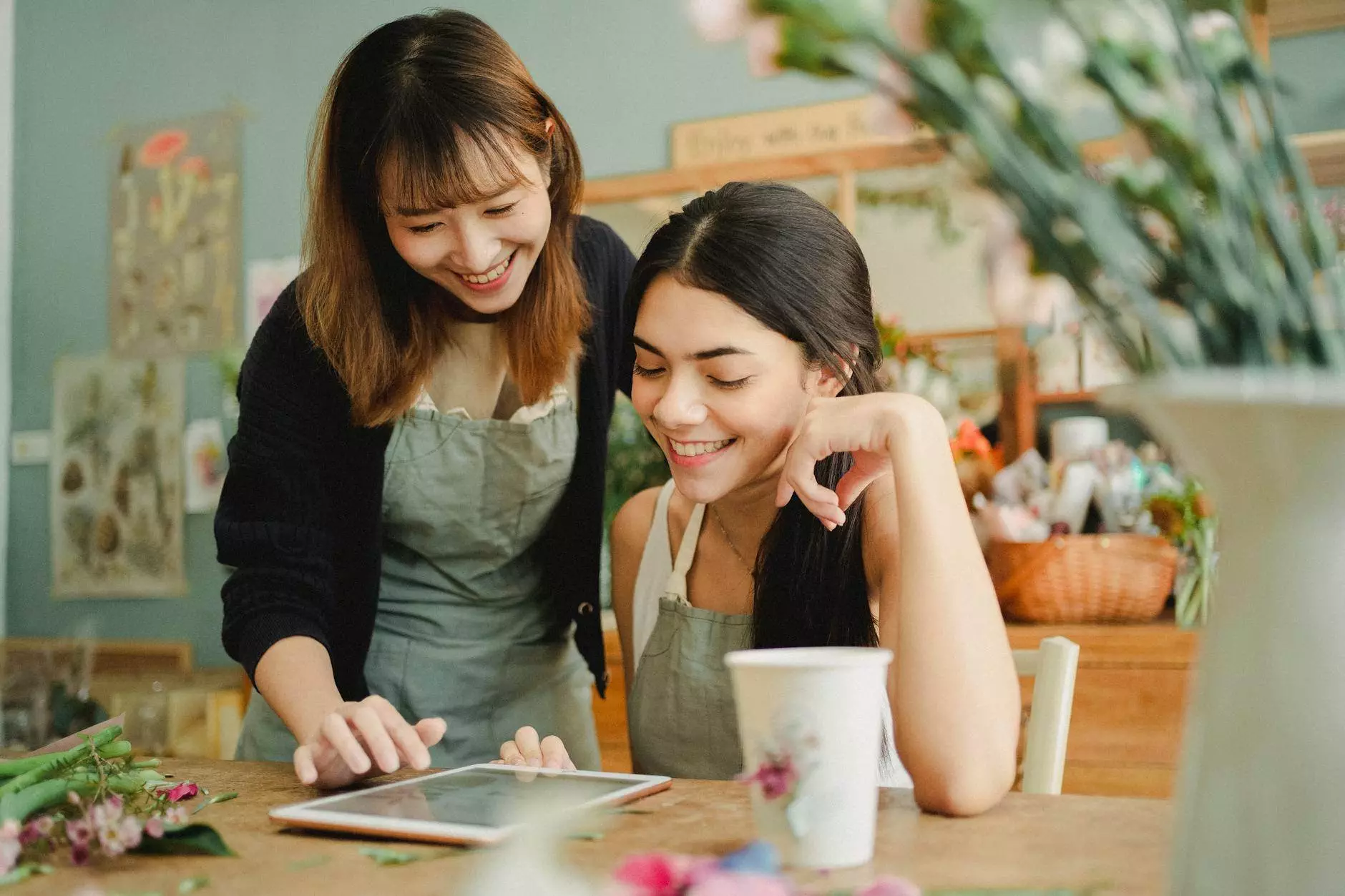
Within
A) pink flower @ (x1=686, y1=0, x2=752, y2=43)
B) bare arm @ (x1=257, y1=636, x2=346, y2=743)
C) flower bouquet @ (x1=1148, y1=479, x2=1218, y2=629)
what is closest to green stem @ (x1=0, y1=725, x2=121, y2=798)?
bare arm @ (x1=257, y1=636, x2=346, y2=743)

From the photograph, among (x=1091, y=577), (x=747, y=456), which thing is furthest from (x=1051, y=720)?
(x=1091, y=577)

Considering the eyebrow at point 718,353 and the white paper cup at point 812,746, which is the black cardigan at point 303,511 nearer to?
the eyebrow at point 718,353

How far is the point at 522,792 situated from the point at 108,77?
4041mm

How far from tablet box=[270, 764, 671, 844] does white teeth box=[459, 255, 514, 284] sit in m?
0.58

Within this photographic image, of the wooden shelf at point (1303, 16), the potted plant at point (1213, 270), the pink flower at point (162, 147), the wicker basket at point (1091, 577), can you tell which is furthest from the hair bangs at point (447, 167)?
the pink flower at point (162, 147)

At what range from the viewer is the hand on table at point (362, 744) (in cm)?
98

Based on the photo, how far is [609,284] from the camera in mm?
1695

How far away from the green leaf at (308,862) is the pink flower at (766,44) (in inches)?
22.2

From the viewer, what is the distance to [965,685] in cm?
94

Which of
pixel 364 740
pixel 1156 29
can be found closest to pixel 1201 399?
pixel 1156 29

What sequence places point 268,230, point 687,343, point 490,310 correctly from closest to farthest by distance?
point 687,343 → point 490,310 → point 268,230

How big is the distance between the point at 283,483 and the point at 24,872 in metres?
0.74

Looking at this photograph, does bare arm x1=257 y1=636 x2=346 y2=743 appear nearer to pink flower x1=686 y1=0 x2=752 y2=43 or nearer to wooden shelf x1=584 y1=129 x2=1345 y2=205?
pink flower x1=686 y1=0 x2=752 y2=43

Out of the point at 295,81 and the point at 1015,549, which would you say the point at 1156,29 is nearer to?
the point at 1015,549
